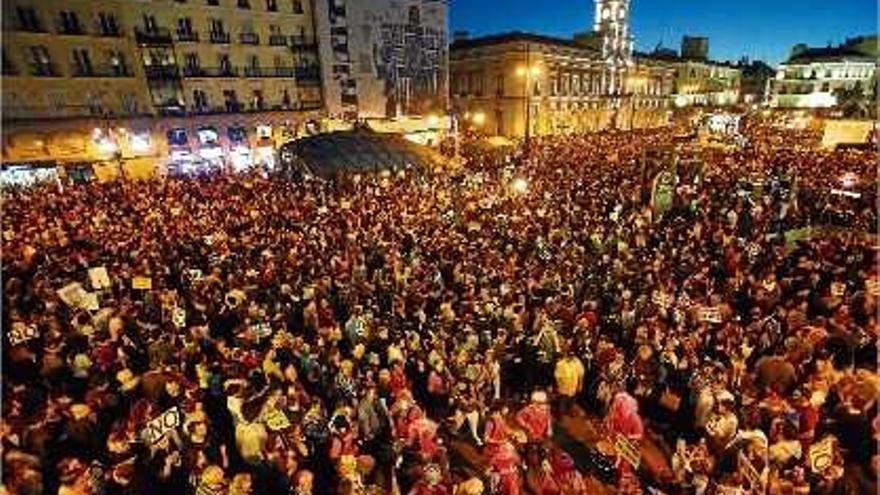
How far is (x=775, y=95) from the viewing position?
95250 millimetres

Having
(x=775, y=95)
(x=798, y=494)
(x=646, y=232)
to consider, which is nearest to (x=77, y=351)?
(x=798, y=494)

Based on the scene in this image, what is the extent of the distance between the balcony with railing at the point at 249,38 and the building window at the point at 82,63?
33.0ft

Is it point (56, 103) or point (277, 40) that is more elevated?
point (277, 40)

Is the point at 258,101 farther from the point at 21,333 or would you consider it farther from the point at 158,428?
the point at 158,428

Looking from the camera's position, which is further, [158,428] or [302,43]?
[302,43]

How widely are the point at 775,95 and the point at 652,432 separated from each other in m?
A: 103

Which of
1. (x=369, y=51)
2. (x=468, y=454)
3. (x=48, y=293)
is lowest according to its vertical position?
(x=468, y=454)

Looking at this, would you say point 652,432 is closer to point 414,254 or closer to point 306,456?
point 306,456

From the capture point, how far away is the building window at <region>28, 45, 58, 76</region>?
3362 cm

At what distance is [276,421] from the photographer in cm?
778

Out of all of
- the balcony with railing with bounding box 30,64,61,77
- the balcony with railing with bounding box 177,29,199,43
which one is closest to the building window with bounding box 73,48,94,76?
the balcony with railing with bounding box 30,64,61,77

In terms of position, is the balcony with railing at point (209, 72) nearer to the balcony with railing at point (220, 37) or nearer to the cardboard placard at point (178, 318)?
the balcony with railing at point (220, 37)

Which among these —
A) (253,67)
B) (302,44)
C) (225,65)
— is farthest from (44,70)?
(302,44)

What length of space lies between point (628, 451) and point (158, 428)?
597 cm
